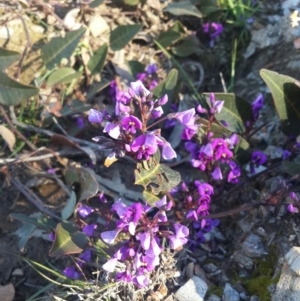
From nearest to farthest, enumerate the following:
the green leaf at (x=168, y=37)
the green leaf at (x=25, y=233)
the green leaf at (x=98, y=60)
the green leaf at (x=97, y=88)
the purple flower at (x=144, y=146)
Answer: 1. the purple flower at (x=144, y=146)
2. the green leaf at (x=25, y=233)
3. the green leaf at (x=97, y=88)
4. the green leaf at (x=98, y=60)
5. the green leaf at (x=168, y=37)

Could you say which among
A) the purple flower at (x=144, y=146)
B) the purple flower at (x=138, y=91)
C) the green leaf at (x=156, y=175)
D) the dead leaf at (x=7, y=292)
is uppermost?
the purple flower at (x=138, y=91)

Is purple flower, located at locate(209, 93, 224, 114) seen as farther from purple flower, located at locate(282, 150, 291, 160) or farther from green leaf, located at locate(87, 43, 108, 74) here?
green leaf, located at locate(87, 43, 108, 74)

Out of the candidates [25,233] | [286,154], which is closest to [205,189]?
[286,154]

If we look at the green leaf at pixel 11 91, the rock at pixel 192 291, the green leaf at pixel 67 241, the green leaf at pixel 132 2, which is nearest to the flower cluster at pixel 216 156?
the rock at pixel 192 291

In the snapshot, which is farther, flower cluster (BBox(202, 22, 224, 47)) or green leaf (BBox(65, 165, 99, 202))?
flower cluster (BBox(202, 22, 224, 47))

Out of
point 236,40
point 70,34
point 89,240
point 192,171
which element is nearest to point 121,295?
point 89,240

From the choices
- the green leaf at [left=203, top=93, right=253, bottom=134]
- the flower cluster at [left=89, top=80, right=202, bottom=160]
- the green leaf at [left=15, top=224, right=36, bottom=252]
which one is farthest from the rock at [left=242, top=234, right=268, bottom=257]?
the green leaf at [left=15, top=224, right=36, bottom=252]

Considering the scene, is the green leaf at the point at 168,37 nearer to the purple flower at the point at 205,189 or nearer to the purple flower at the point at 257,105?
the purple flower at the point at 257,105
